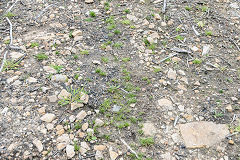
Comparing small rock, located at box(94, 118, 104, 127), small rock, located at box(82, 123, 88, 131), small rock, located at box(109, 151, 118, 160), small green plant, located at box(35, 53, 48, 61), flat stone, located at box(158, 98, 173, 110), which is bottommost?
small rock, located at box(109, 151, 118, 160)

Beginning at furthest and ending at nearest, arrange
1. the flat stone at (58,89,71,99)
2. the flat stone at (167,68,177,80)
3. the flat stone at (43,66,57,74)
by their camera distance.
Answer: the flat stone at (167,68,177,80) < the flat stone at (43,66,57,74) < the flat stone at (58,89,71,99)

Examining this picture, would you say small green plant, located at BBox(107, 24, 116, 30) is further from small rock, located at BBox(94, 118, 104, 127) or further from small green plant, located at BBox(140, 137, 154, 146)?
small green plant, located at BBox(140, 137, 154, 146)

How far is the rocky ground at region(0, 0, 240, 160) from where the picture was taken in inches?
131

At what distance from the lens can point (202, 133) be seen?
3.52 metres

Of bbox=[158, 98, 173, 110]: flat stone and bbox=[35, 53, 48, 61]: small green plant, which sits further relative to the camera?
bbox=[35, 53, 48, 61]: small green plant

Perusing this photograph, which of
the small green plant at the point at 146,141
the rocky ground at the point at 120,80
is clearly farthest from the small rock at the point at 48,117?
the small green plant at the point at 146,141

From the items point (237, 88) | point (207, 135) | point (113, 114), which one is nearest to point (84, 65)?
point (113, 114)

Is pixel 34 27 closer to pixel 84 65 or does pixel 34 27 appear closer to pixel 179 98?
pixel 84 65

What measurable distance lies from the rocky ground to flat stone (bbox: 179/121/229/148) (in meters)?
0.01

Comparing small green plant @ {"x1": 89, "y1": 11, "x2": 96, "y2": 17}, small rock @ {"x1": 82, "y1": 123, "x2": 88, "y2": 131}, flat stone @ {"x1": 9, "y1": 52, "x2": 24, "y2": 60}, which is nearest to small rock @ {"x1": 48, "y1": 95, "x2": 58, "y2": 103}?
small rock @ {"x1": 82, "y1": 123, "x2": 88, "y2": 131}

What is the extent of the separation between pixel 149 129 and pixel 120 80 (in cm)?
90

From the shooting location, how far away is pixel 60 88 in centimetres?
381

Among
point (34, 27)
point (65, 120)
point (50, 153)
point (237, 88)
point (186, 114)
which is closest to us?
point (50, 153)

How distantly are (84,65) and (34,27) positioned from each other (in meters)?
1.30
